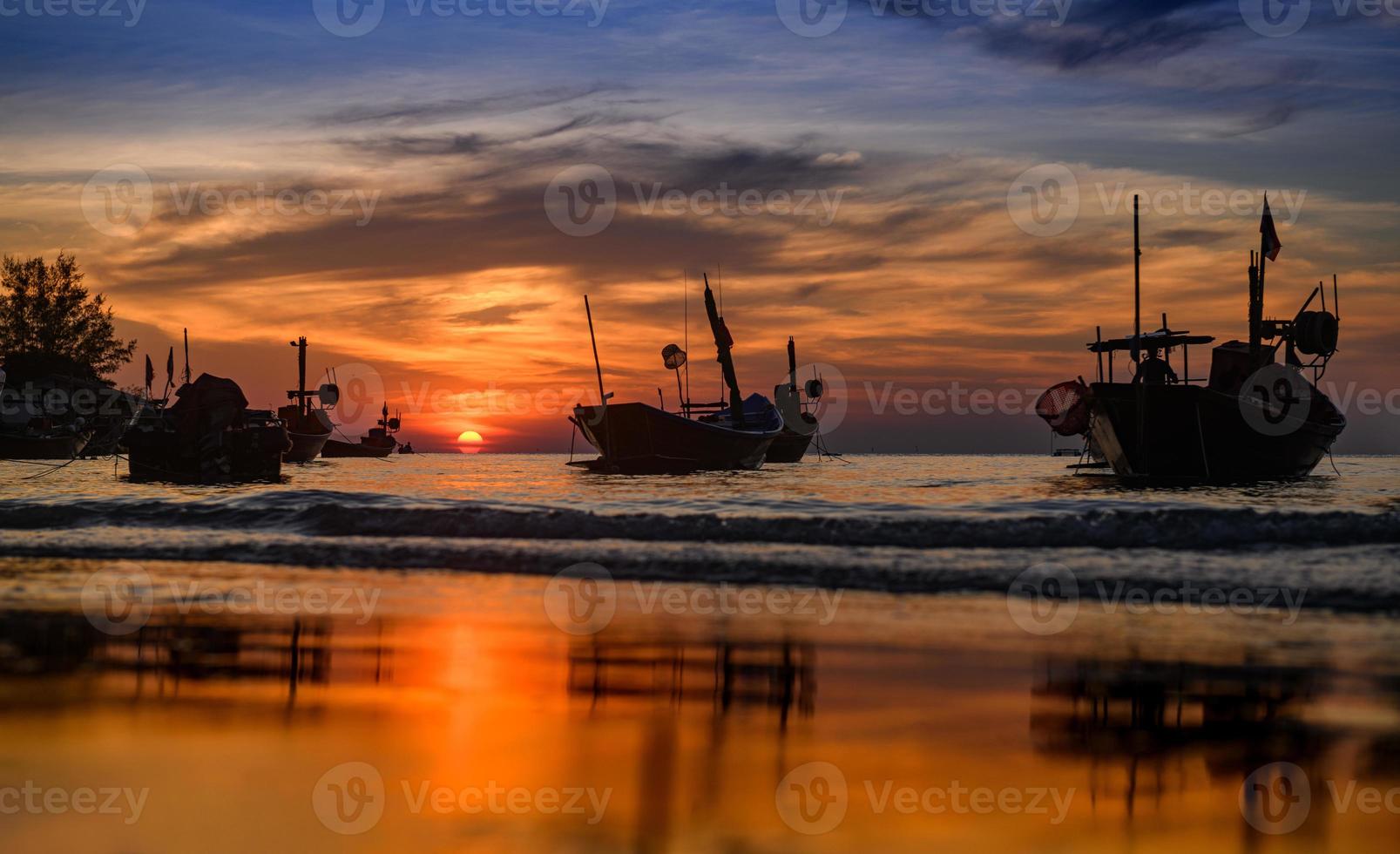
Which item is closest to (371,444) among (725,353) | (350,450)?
(350,450)

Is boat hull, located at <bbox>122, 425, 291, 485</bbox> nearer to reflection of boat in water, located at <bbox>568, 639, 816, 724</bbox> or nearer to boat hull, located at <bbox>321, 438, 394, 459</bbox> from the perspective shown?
reflection of boat in water, located at <bbox>568, 639, 816, 724</bbox>

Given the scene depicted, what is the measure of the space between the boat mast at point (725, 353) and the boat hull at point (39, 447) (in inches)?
2179

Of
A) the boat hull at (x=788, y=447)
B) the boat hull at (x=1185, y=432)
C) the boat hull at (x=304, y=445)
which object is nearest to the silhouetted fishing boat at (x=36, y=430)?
the boat hull at (x=304, y=445)

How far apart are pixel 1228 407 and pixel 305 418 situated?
292 feet

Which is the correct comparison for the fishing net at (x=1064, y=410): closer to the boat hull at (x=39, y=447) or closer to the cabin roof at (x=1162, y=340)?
the cabin roof at (x=1162, y=340)

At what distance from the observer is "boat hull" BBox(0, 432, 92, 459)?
85875 mm

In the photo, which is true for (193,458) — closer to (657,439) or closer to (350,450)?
(657,439)

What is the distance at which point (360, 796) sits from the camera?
594 centimetres

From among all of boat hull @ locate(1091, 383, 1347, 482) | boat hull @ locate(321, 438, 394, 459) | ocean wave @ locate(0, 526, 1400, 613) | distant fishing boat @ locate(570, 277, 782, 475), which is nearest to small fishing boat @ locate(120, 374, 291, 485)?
distant fishing boat @ locate(570, 277, 782, 475)

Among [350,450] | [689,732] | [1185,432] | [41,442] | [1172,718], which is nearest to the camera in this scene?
[689,732]

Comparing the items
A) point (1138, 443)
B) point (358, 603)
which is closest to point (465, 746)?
point (358, 603)

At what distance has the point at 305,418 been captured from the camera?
10994cm

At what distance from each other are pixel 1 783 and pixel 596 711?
144 inches

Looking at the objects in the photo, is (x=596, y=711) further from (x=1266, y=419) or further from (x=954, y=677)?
(x=1266, y=419)
